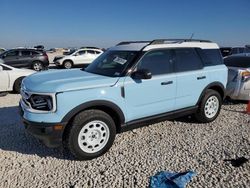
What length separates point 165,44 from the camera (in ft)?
17.0

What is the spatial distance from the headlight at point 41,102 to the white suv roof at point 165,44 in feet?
6.21

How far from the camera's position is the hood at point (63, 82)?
396cm

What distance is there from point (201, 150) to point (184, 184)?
123cm

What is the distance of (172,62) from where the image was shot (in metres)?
5.17

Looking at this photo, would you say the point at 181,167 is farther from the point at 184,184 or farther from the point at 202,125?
the point at 202,125

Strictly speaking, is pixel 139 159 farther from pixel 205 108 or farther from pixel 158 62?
pixel 205 108

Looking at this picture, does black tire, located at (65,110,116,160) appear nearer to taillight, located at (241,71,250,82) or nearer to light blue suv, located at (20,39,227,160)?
light blue suv, located at (20,39,227,160)

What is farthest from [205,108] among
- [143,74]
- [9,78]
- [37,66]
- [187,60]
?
[37,66]

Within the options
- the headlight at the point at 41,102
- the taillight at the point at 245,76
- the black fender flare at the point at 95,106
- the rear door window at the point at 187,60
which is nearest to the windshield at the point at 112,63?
the black fender flare at the point at 95,106

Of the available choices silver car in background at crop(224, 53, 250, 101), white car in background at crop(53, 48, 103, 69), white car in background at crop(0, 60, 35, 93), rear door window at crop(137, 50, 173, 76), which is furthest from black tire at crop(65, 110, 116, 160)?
white car in background at crop(53, 48, 103, 69)

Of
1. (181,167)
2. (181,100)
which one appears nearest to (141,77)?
(181,100)

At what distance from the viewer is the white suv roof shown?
497 centimetres

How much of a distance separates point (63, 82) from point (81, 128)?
2.49 ft

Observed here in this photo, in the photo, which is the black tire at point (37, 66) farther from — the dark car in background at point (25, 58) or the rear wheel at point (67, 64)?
the rear wheel at point (67, 64)
